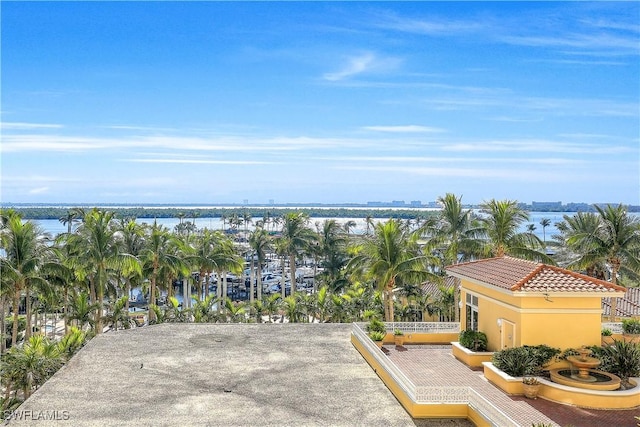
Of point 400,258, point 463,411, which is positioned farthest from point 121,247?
point 463,411

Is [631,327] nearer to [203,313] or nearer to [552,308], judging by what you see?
[552,308]

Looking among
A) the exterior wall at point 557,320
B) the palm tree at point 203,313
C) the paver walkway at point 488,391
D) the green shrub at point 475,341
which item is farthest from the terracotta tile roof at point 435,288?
the exterior wall at point 557,320

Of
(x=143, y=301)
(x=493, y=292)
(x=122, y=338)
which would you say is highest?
(x=493, y=292)

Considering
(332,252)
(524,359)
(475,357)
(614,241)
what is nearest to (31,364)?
(475,357)

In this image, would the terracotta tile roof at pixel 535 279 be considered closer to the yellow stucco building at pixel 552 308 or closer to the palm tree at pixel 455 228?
the yellow stucco building at pixel 552 308

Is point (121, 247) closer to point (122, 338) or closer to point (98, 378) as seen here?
point (122, 338)
